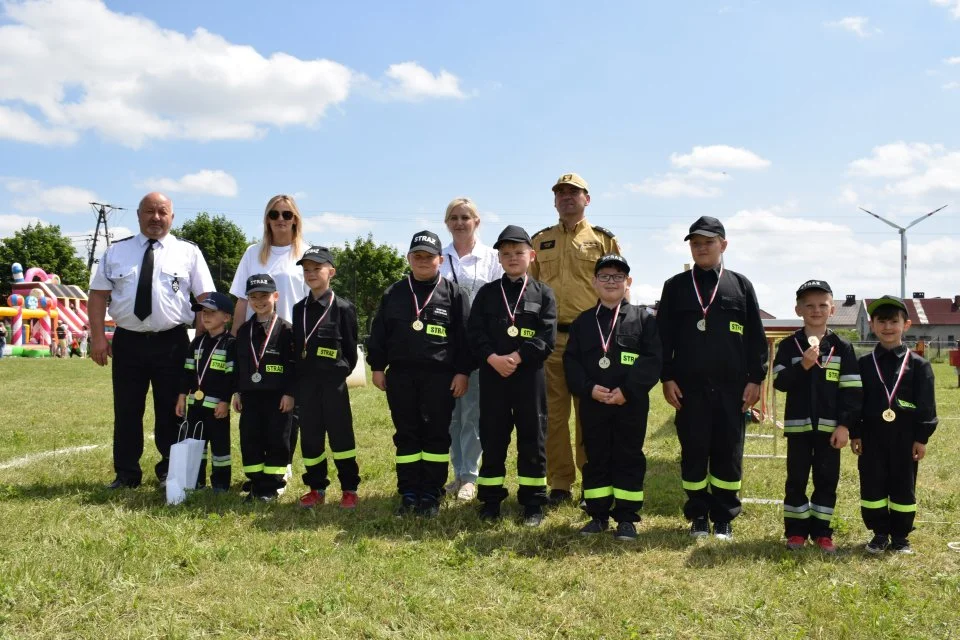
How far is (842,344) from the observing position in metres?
5.07

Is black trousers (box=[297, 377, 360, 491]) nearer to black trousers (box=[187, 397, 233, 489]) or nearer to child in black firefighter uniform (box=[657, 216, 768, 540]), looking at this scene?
black trousers (box=[187, 397, 233, 489])

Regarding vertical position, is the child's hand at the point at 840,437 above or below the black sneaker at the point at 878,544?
above

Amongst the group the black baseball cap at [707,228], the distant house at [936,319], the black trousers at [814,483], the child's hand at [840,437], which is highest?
the distant house at [936,319]

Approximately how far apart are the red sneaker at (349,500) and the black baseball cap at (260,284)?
1799 millimetres

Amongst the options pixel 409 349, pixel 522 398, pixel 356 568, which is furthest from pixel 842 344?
pixel 356 568

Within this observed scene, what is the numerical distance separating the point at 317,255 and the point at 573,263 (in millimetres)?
2159

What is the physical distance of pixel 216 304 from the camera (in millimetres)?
6363

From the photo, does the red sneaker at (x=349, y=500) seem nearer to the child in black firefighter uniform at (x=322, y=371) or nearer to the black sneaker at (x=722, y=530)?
the child in black firefighter uniform at (x=322, y=371)

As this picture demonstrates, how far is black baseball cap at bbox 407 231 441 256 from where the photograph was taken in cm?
560

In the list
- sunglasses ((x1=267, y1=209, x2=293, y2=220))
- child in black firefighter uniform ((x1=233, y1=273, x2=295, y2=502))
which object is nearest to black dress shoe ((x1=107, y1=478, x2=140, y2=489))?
child in black firefighter uniform ((x1=233, y1=273, x2=295, y2=502))

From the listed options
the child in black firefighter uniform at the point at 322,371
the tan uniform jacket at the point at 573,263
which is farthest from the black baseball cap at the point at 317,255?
the tan uniform jacket at the point at 573,263

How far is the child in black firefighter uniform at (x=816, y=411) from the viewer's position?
4914 mm

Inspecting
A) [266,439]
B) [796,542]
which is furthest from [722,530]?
[266,439]

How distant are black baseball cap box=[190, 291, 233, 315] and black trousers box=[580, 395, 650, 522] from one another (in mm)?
3261
